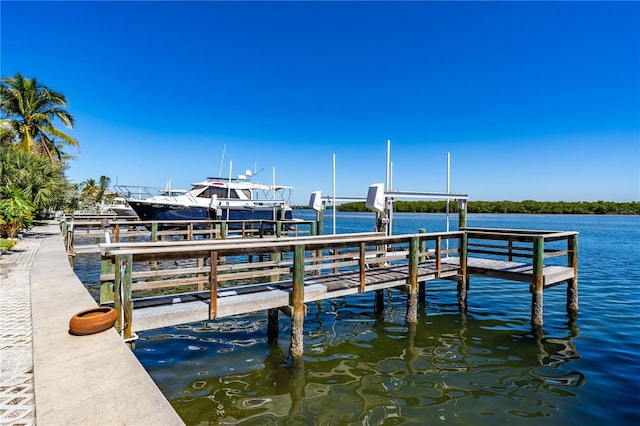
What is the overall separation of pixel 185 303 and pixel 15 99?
97.9 ft

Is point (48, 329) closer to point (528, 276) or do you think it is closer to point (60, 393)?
point (60, 393)

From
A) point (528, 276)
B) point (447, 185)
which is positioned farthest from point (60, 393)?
point (447, 185)

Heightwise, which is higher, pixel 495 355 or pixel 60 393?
pixel 60 393

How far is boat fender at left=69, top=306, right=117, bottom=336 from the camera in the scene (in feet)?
15.0

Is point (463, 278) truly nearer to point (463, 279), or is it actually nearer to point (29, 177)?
point (463, 279)

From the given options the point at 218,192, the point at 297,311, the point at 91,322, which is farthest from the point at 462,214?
the point at 218,192

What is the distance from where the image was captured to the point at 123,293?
5.05 meters

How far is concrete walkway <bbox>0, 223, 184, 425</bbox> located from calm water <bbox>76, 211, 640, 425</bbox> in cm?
150

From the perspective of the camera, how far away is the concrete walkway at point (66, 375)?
2.97m

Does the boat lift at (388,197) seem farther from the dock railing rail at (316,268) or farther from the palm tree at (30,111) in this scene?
the palm tree at (30,111)

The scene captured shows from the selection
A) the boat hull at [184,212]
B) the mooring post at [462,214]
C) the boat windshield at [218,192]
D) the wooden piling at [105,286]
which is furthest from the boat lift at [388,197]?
the boat windshield at [218,192]

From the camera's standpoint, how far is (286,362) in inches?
257

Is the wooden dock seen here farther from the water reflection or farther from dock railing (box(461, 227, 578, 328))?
the water reflection

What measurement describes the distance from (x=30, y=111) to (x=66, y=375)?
31.2 m
